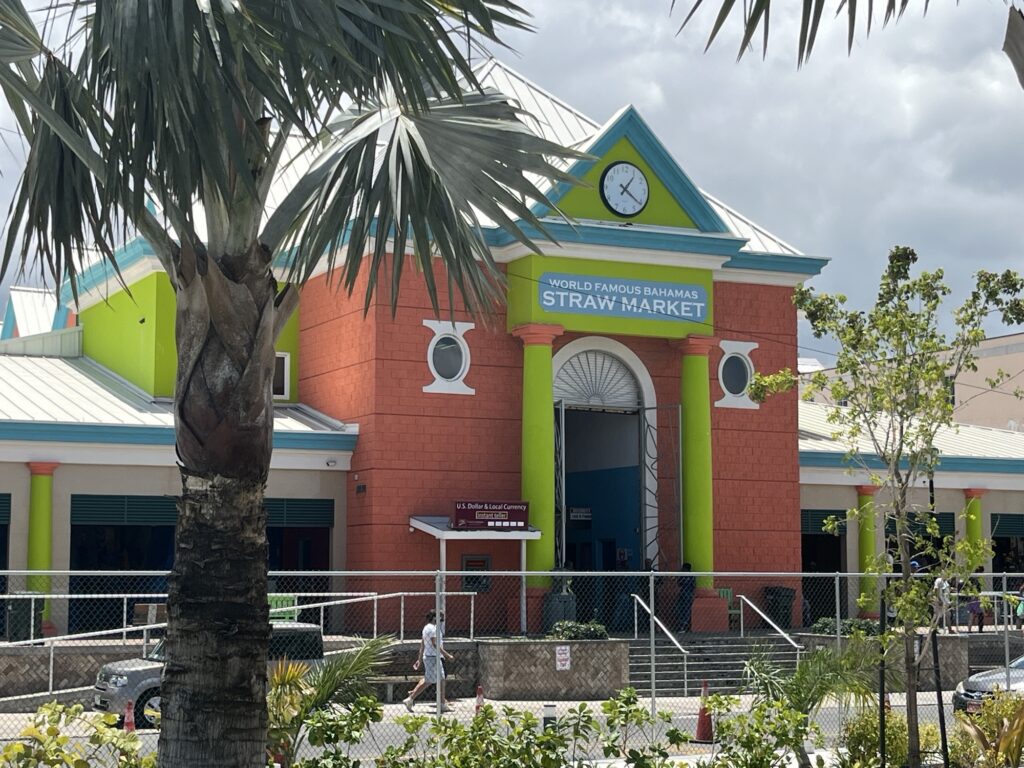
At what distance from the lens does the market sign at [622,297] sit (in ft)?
103

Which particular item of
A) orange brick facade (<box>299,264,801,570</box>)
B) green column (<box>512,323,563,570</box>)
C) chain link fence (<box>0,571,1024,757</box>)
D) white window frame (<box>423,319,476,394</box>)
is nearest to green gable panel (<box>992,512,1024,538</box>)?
chain link fence (<box>0,571,1024,757</box>)

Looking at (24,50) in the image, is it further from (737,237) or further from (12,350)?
(12,350)

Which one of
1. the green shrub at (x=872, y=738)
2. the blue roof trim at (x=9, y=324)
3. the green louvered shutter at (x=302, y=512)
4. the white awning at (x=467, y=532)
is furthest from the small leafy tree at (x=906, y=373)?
the blue roof trim at (x=9, y=324)

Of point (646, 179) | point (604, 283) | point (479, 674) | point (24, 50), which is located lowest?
point (479, 674)

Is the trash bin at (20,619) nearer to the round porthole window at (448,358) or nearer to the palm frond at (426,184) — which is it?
the round porthole window at (448,358)

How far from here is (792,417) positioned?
34844 mm

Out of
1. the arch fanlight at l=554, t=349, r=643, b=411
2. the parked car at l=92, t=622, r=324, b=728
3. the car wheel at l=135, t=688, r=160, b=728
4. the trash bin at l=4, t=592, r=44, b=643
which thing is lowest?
the car wheel at l=135, t=688, r=160, b=728

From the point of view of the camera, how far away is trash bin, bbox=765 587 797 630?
3297cm

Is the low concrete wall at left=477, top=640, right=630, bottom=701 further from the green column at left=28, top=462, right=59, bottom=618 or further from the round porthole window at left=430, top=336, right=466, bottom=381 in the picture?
the green column at left=28, top=462, right=59, bottom=618

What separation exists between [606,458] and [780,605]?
17.6ft

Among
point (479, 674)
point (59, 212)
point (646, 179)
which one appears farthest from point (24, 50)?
point (646, 179)

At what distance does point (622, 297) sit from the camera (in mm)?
32062

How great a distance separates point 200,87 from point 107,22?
0.61m

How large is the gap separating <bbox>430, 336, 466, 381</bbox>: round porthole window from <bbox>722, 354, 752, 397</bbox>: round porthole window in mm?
6486
